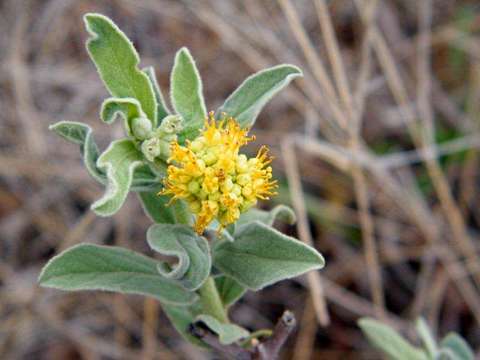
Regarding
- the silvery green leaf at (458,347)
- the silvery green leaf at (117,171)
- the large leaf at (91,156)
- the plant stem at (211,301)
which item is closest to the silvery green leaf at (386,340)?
the silvery green leaf at (458,347)

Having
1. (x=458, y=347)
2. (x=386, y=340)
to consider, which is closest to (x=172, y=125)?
(x=386, y=340)

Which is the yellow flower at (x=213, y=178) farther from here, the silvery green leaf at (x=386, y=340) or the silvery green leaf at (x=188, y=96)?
the silvery green leaf at (x=386, y=340)

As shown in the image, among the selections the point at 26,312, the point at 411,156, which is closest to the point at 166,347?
the point at 26,312

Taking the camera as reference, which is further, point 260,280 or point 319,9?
point 319,9

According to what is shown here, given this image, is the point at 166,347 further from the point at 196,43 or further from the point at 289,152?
the point at 196,43

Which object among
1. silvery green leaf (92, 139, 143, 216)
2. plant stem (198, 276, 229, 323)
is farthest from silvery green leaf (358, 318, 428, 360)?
silvery green leaf (92, 139, 143, 216)

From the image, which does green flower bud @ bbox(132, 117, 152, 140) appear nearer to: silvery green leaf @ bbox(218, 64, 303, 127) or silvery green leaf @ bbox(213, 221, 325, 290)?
silvery green leaf @ bbox(218, 64, 303, 127)
